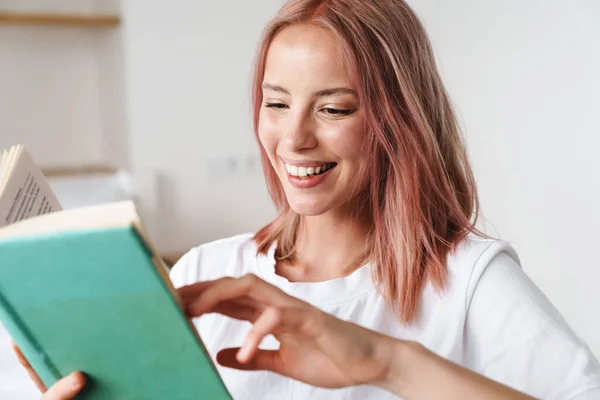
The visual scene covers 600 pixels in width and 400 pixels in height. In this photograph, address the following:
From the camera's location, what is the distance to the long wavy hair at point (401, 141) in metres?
1.20

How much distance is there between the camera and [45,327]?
0.77 meters

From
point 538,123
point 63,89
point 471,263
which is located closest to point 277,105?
point 471,263

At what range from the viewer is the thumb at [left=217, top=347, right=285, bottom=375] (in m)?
0.84

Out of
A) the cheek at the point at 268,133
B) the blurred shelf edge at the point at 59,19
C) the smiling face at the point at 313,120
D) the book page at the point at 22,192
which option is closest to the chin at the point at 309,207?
the smiling face at the point at 313,120

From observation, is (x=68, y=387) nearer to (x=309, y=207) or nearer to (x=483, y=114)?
(x=309, y=207)

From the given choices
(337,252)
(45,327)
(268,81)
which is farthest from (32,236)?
(337,252)

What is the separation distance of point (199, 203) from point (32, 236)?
2.89 metres

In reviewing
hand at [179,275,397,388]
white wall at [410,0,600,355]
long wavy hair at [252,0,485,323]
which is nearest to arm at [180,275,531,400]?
hand at [179,275,397,388]

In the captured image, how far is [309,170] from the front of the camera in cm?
121

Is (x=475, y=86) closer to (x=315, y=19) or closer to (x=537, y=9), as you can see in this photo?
(x=537, y=9)

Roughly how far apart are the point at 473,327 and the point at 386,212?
0.24 metres

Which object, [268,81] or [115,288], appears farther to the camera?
[268,81]

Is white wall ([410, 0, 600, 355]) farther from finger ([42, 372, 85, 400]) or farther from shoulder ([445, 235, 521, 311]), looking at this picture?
finger ([42, 372, 85, 400])

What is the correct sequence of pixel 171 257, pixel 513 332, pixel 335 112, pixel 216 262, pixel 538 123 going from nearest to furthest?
pixel 513 332, pixel 335 112, pixel 216 262, pixel 538 123, pixel 171 257
